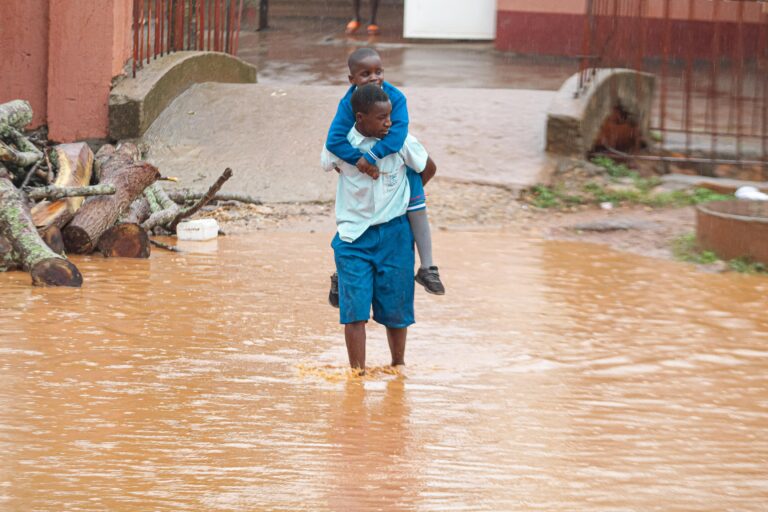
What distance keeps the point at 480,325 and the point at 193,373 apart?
183cm

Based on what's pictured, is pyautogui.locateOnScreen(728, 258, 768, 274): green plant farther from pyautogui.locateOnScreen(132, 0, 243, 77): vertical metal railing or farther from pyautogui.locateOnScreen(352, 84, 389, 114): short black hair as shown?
pyautogui.locateOnScreen(132, 0, 243, 77): vertical metal railing

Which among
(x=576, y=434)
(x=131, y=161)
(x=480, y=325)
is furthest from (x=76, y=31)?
(x=576, y=434)

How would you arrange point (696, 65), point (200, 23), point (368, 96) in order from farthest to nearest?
point (696, 65) < point (200, 23) < point (368, 96)

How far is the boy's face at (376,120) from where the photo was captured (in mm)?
5219

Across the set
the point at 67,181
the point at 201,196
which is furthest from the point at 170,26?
the point at 67,181

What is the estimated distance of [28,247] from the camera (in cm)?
734

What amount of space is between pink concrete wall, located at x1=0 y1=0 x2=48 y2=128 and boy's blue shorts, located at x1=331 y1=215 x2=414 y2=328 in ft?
21.1

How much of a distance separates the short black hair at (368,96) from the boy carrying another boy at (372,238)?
6cm

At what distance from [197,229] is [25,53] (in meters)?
3.33

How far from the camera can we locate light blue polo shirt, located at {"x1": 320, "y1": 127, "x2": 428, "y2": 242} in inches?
212

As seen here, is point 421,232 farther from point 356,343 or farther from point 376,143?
point 356,343

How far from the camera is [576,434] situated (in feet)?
15.5

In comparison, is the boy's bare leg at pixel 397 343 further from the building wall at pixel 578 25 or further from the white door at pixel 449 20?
the white door at pixel 449 20

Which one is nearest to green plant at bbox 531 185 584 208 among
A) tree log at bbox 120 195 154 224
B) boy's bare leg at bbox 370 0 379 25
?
tree log at bbox 120 195 154 224
